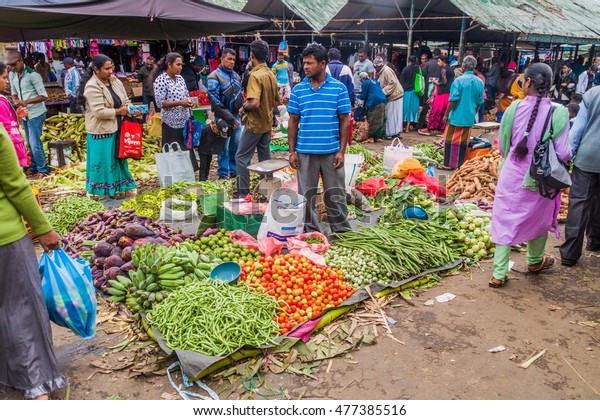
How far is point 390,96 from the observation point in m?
11.5

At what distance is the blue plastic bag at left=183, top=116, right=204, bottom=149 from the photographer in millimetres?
7117

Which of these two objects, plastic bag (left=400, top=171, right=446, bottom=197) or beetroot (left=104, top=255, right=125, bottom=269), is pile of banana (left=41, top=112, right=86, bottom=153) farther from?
plastic bag (left=400, top=171, right=446, bottom=197)

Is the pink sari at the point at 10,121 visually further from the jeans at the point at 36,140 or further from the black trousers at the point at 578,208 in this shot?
the black trousers at the point at 578,208

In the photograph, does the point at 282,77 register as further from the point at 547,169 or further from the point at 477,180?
the point at 547,169

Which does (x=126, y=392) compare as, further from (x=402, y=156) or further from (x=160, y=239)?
(x=402, y=156)

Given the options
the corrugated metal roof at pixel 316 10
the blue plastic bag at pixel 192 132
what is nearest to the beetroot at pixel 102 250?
the blue plastic bag at pixel 192 132

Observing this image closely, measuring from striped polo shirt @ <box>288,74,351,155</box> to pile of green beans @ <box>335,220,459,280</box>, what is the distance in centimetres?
96

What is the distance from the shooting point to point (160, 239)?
4801 millimetres

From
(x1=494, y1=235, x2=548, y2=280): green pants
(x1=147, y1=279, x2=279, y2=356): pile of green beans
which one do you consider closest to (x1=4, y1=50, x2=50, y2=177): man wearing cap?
(x1=147, y1=279, x2=279, y2=356): pile of green beans

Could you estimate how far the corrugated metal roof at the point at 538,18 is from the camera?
13.0 meters

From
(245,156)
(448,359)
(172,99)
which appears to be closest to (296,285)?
(448,359)

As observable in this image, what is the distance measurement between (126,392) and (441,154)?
802cm

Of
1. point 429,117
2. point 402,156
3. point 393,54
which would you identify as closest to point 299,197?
point 402,156

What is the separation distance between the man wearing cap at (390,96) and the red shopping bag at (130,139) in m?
6.57
